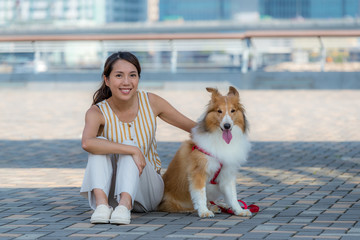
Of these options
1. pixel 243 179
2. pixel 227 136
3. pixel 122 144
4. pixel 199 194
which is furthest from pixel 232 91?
pixel 243 179

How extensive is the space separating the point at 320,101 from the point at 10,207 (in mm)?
13087

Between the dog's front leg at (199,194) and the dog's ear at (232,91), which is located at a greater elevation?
the dog's ear at (232,91)

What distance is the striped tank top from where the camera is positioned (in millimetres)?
5371

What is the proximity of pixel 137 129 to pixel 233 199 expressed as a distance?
36.0 inches

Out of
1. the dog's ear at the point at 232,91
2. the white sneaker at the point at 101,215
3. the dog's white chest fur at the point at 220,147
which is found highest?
the dog's ear at the point at 232,91

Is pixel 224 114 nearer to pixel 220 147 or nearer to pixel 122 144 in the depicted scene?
pixel 220 147

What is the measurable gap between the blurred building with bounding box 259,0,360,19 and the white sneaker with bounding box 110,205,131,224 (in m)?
186

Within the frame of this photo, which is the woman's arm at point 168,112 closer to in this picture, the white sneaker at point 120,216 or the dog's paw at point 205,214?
the dog's paw at point 205,214

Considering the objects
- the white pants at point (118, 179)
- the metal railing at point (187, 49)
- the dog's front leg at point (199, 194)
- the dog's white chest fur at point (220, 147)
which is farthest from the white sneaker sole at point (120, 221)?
the metal railing at point (187, 49)

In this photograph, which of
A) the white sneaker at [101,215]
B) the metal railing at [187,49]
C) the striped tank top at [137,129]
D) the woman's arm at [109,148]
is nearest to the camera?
the white sneaker at [101,215]

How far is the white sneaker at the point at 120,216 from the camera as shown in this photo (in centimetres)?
488

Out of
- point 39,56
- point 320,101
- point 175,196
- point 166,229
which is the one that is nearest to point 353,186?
point 175,196

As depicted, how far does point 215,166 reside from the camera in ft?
16.8

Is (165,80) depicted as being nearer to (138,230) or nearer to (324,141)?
(324,141)
